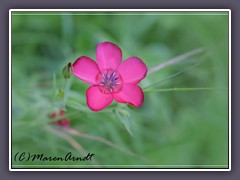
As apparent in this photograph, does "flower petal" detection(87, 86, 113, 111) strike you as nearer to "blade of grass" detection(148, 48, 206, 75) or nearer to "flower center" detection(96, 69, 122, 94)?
"flower center" detection(96, 69, 122, 94)

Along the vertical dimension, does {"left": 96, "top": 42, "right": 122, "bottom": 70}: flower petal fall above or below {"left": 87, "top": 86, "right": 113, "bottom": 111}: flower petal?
above

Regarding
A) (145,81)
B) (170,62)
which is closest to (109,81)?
(170,62)

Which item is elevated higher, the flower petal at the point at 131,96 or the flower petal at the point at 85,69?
the flower petal at the point at 85,69

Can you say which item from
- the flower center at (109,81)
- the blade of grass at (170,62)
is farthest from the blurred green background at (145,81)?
the flower center at (109,81)

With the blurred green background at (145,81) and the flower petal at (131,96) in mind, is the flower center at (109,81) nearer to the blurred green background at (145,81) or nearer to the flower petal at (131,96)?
the flower petal at (131,96)

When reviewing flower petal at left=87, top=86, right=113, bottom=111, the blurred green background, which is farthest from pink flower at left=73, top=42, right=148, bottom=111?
the blurred green background

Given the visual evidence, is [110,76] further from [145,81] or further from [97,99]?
[145,81]

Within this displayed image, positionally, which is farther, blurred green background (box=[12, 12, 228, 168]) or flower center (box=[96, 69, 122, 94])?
blurred green background (box=[12, 12, 228, 168])
